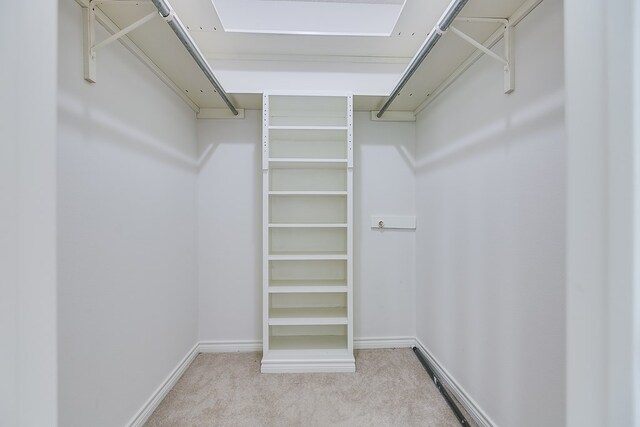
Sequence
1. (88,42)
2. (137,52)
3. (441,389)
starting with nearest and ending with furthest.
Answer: (88,42) < (137,52) < (441,389)

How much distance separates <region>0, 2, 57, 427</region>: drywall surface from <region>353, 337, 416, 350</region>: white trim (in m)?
2.02

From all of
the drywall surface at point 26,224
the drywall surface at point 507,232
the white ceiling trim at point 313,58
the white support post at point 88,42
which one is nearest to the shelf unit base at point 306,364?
the drywall surface at point 507,232

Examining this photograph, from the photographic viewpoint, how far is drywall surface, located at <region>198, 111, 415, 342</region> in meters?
2.09

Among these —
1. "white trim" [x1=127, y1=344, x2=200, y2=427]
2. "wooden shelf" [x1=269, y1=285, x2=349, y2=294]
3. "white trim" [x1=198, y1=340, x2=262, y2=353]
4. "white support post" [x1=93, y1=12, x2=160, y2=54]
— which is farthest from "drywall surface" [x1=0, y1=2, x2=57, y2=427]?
"white trim" [x1=198, y1=340, x2=262, y2=353]

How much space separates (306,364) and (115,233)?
58.4 inches

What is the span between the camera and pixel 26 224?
415 millimetres

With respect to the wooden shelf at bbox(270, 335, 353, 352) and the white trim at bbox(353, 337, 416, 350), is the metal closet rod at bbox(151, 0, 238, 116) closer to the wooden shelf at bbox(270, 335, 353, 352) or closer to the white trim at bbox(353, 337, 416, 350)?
the wooden shelf at bbox(270, 335, 353, 352)

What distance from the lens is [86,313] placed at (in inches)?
40.6

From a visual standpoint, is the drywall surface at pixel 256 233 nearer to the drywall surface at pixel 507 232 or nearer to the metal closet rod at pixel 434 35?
the drywall surface at pixel 507 232

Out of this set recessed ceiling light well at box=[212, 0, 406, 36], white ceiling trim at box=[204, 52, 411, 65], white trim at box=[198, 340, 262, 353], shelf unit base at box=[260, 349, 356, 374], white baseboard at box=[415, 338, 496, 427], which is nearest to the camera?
white baseboard at box=[415, 338, 496, 427]

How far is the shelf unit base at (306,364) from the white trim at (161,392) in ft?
1.89

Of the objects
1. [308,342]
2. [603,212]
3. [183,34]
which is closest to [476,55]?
[603,212]

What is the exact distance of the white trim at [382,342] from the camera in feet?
6.96

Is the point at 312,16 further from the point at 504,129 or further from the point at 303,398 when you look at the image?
the point at 303,398
